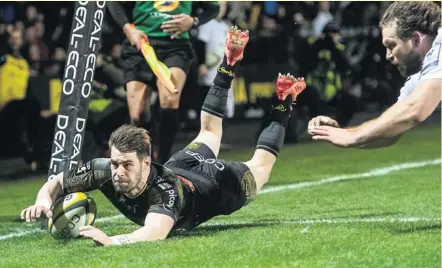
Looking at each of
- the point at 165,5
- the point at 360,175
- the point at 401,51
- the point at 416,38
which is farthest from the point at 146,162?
the point at 360,175

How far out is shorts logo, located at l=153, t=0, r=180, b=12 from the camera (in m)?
12.9

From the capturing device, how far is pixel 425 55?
8617 millimetres

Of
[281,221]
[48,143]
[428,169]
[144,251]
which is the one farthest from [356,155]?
[144,251]

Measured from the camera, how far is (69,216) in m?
9.24

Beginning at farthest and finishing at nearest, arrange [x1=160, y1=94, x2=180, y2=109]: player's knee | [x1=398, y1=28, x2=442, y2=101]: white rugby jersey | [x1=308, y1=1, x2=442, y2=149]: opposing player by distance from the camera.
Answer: [x1=160, y1=94, x2=180, y2=109]: player's knee → [x1=398, y1=28, x2=442, y2=101]: white rugby jersey → [x1=308, y1=1, x2=442, y2=149]: opposing player

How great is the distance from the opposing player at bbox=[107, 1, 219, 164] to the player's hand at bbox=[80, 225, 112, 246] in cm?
407

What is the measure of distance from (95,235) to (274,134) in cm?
266

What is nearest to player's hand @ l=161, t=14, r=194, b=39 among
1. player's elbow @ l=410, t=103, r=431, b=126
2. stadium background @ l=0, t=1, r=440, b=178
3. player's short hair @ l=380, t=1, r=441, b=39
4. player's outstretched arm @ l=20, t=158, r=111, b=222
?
player's outstretched arm @ l=20, t=158, r=111, b=222

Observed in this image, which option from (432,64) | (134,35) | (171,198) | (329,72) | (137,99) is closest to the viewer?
(432,64)

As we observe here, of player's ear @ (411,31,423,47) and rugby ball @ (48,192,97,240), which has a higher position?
player's ear @ (411,31,423,47)

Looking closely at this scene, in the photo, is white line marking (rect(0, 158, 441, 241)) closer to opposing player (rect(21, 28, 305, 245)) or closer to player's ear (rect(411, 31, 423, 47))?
opposing player (rect(21, 28, 305, 245))

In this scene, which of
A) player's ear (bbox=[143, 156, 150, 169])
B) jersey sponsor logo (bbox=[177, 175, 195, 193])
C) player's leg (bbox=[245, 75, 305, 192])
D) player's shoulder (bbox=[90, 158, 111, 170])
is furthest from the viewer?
player's leg (bbox=[245, 75, 305, 192])

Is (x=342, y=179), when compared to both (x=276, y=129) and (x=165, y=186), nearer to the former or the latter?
(x=276, y=129)

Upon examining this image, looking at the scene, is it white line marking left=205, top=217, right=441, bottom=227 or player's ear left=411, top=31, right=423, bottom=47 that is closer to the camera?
player's ear left=411, top=31, right=423, bottom=47
